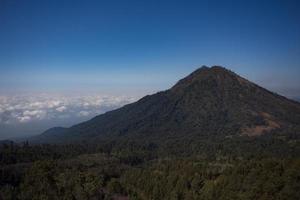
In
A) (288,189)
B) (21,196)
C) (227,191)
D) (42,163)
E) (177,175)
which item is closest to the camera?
(288,189)

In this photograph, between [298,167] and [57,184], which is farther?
[57,184]

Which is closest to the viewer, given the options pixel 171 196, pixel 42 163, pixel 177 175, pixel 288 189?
pixel 288 189

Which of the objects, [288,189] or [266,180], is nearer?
[288,189]

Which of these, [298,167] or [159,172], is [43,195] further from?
[298,167]

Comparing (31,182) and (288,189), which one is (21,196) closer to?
(31,182)

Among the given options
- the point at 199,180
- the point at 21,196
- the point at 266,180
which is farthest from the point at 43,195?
the point at 266,180

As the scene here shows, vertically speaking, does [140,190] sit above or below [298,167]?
below

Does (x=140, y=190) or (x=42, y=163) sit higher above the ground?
(x=42, y=163)

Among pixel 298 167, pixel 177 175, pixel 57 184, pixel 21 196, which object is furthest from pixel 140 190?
pixel 298 167

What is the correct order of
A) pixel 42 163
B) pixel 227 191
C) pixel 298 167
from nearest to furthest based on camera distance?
1. pixel 298 167
2. pixel 227 191
3. pixel 42 163
